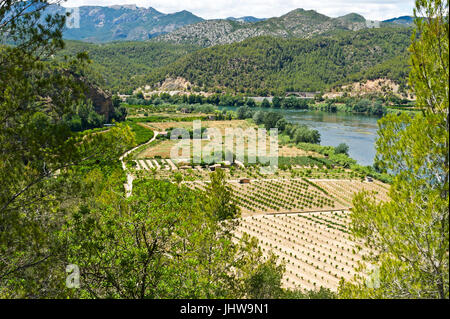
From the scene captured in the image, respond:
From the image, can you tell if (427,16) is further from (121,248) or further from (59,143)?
(121,248)

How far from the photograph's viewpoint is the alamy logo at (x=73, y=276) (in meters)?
5.68

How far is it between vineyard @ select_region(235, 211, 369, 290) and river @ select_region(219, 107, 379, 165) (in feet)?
83.7

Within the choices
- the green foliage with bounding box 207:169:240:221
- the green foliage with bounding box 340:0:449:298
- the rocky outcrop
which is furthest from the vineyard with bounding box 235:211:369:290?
the rocky outcrop

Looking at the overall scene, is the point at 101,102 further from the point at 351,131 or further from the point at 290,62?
the point at 290,62

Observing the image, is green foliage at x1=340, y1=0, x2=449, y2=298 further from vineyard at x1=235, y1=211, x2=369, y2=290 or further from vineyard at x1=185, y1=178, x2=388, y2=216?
vineyard at x1=185, y1=178, x2=388, y2=216

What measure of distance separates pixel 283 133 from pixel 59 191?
6501cm

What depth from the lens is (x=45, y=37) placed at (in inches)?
227

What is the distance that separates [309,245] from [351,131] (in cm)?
5386

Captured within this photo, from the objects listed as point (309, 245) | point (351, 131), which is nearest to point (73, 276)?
point (309, 245)

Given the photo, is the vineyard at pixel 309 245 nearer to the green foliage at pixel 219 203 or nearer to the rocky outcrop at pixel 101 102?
the green foliage at pixel 219 203

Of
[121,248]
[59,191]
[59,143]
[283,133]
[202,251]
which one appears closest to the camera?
[59,143]

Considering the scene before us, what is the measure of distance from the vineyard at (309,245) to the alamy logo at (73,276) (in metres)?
10.1

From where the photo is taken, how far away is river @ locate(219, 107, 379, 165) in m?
57.4
